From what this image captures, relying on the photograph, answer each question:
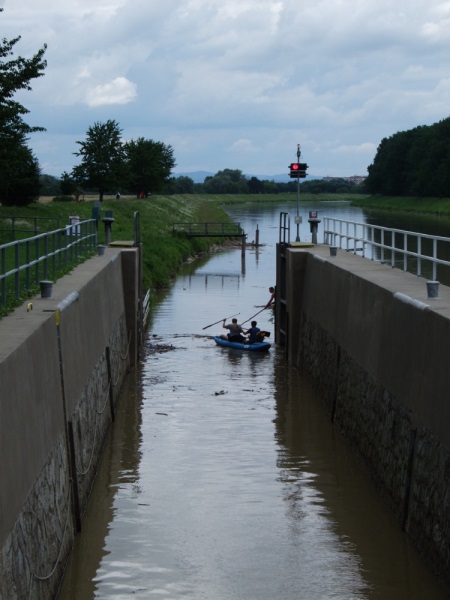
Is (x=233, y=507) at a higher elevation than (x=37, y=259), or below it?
below

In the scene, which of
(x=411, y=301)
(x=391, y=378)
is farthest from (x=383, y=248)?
(x=411, y=301)

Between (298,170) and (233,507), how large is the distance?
18.9 m

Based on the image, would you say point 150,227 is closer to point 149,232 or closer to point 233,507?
point 149,232

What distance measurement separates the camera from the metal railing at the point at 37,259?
52.7ft

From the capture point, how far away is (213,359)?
105 feet

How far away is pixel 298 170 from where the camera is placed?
114 feet

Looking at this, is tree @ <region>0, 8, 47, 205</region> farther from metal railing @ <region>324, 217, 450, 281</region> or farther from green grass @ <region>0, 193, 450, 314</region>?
metal railing @ <region>324, 217, 450, 281</region>

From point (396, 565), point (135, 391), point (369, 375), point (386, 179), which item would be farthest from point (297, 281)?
point (386, 179)

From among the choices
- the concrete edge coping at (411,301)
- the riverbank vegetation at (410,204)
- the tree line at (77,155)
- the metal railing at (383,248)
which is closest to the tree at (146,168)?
the tree line at (77,155)

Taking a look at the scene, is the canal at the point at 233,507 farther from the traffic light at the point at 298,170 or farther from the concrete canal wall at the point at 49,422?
the traffic light at the point at 298,170

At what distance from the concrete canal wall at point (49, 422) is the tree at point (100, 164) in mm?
64677

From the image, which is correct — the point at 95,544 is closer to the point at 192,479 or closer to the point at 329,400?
the point at 192,479

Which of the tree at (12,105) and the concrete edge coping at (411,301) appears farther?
the tree at (12,105)

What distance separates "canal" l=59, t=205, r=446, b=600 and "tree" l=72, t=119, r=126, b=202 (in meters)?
59.7
